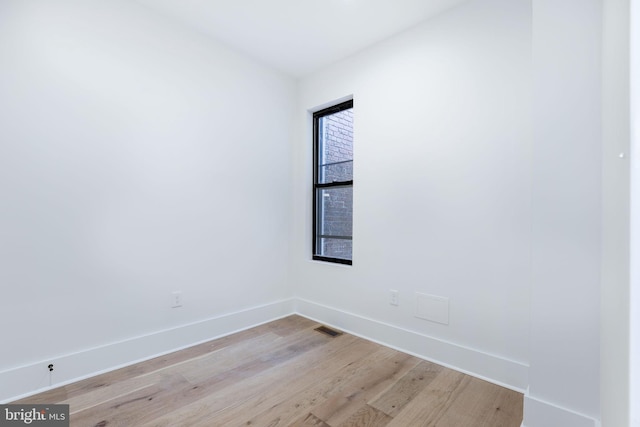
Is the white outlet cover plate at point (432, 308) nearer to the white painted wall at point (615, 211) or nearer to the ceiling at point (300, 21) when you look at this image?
the white painted wall at point (615, 211)

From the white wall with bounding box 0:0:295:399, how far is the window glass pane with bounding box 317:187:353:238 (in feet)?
2.19

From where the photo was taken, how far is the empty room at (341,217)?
54.0 inches

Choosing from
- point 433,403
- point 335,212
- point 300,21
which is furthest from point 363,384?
point 300,21

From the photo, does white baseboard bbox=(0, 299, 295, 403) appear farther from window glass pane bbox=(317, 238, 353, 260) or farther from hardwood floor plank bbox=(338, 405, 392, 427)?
hardwood floor plank bbox=(338, 405, 392, 427)

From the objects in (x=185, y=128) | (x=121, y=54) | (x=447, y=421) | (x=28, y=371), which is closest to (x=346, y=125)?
(x=185, y=128)

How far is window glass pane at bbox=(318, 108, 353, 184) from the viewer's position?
9.73 ft

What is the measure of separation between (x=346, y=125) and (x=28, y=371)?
2.97 m

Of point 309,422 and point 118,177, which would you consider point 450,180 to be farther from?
point 118,177

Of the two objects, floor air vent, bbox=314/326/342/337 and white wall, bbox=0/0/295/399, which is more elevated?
white wall, bbox=0/0/295/399

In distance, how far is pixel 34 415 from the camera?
154 cm

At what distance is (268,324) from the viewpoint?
9.42ft

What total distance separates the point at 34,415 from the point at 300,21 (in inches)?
117

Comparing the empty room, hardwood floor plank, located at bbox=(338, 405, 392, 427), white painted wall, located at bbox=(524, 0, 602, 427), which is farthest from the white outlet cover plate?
hardwood floor plank, located at bbox=(338, 405, 392, 427)

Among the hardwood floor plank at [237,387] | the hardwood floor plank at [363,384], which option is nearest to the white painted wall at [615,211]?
the hardwood floor plank at [363,384]
